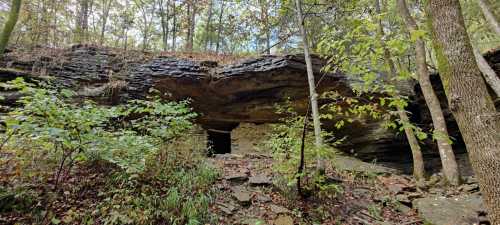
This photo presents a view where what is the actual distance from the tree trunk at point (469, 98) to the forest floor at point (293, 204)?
2436mm

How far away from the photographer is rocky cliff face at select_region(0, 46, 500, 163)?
6.71 metres

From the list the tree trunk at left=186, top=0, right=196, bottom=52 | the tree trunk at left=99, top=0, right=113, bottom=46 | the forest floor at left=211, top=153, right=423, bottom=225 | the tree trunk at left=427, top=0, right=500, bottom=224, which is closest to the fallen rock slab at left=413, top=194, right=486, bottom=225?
the forest floor at left=211, top=153, right=423, bottom=225

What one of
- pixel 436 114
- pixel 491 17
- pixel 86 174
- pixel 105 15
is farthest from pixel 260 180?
pixel 105 15

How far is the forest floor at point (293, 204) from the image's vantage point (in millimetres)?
4008

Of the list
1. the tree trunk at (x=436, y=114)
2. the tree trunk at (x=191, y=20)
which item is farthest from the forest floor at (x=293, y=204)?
the tree trunk at (x=191, y=20)

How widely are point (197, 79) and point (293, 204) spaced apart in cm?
449

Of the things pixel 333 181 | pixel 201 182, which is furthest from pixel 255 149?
pixel 201 182

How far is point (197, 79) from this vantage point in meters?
7.30

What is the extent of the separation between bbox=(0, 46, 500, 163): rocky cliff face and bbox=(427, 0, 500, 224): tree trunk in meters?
4.60

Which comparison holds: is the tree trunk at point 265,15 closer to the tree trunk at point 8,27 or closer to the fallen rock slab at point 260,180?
the fallen rock slab at point 260,180

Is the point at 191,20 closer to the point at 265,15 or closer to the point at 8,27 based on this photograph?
the point at 265,15

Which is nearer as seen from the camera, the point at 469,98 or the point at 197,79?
the point at 469,98

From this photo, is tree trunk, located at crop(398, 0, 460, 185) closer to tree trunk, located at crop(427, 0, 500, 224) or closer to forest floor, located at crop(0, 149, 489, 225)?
forest floor, located at crop(0, 149, 489, 225)

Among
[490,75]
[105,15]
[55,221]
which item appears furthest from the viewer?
[105,15]
